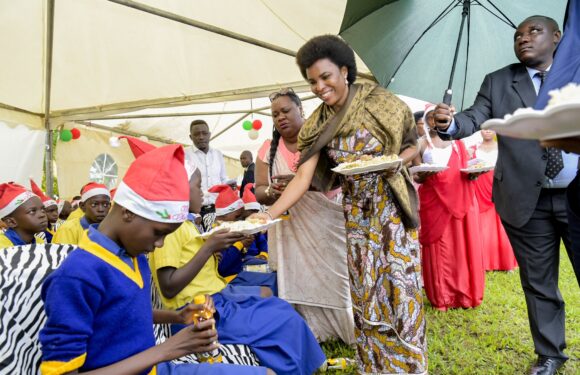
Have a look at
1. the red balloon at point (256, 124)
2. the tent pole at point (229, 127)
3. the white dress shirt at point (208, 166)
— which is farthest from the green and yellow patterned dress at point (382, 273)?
the tent pole at point (229, 127)

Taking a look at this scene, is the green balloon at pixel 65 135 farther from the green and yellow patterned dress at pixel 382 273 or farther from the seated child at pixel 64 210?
the green and yellow patterned dress at pixel 382 273

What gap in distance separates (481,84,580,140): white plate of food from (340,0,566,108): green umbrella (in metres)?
2.06

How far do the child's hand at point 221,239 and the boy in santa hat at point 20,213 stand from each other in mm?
1789

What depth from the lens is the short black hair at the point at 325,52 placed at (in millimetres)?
2541

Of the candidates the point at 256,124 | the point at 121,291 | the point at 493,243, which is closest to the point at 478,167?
the point at 493,243

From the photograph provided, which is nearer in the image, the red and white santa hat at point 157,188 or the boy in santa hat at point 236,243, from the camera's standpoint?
the red and white santa hat at point 157,188

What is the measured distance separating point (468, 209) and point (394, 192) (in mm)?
2324

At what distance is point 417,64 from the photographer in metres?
3.77

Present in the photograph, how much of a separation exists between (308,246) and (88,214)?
251cm

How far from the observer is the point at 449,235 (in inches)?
175

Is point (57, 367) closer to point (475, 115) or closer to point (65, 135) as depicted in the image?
point (475, 115)

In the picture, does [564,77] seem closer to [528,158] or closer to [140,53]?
[528,158]

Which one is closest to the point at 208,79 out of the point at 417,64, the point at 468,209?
the point at 417,64

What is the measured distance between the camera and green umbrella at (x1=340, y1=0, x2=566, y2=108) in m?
3.29
